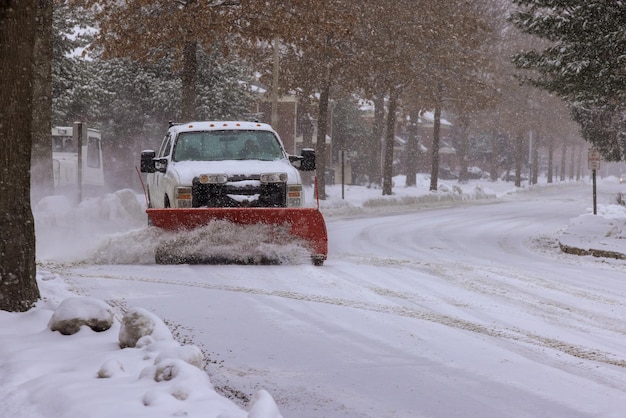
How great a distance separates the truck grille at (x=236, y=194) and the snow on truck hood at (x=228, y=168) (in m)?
0.12


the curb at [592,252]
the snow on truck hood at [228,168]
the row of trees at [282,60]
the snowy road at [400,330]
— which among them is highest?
the row of trees at [282,60]

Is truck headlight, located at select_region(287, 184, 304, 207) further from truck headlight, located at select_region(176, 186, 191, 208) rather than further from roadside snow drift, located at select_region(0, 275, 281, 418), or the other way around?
roadside snow drift, located at select_region(0, 275, 281, 418)

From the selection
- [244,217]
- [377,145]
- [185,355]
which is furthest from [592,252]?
[377,145]

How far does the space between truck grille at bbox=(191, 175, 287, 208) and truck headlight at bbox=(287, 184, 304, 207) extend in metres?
0.23

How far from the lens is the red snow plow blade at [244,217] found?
36.2 ft

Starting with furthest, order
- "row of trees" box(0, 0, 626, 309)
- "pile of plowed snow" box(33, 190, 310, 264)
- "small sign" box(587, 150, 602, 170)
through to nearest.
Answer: "small sign" box(587, 150, 602, 170) < "pile of plowed snow" box(33, 190, 310, 264) < "row of trees" box(0, 0, 626, 309)

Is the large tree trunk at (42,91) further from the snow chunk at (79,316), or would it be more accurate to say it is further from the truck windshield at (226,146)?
the snow chunk at (79,316)

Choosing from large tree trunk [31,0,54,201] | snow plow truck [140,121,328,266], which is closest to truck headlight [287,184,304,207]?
snow plow truck [140,121,328,266]

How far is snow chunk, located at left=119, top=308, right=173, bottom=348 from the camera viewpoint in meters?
5.59

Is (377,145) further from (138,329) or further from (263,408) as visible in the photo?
(263,408)

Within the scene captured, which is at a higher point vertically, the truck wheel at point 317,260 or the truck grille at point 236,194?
the truck grille at point 236,194

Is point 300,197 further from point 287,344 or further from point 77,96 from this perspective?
point 77,96

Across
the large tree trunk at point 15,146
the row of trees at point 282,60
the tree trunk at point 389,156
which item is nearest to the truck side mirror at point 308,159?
the large tree trunk at point 15,146

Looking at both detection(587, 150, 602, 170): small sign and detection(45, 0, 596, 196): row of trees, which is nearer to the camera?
detection(45, 0, 596, 196): row of trees
